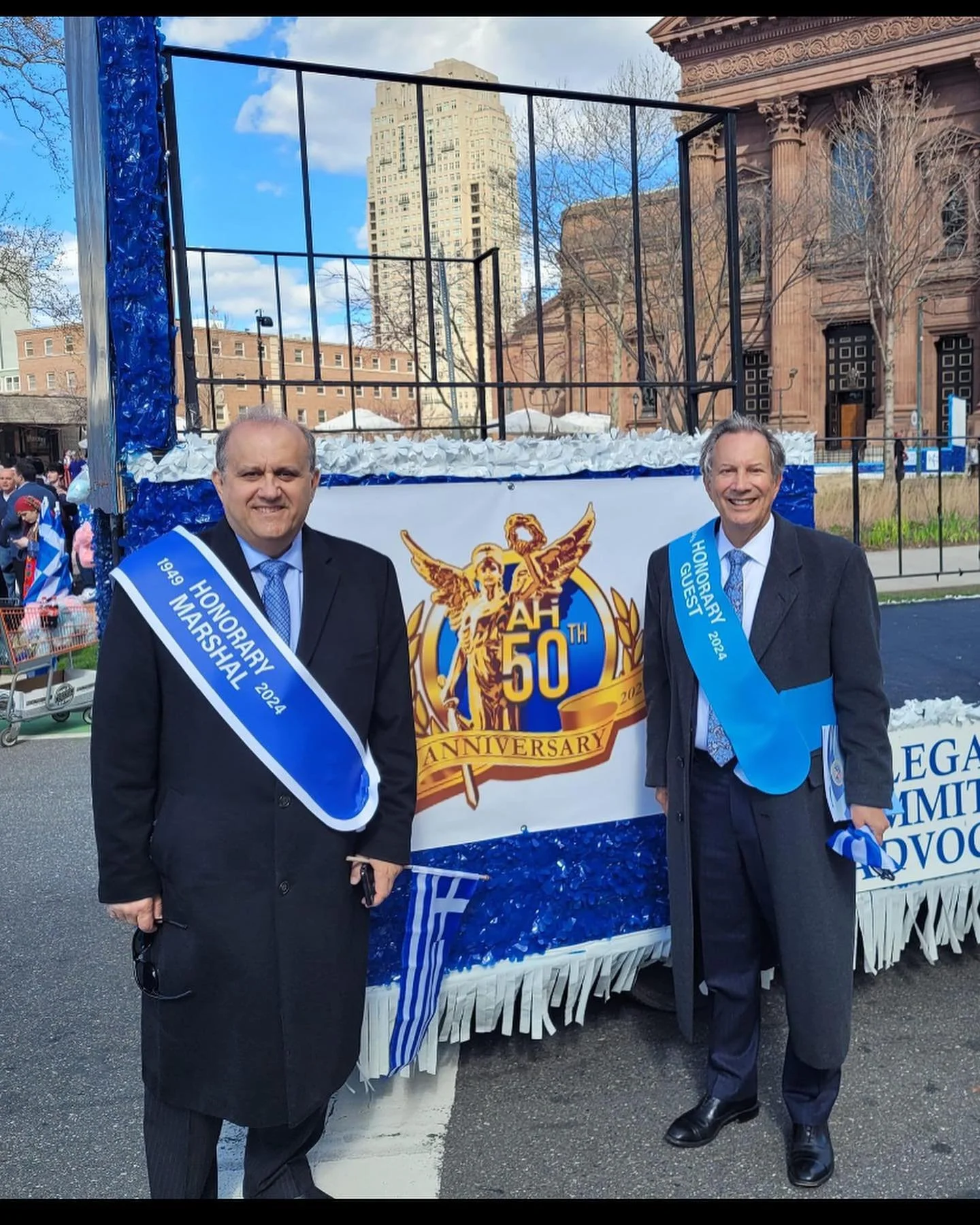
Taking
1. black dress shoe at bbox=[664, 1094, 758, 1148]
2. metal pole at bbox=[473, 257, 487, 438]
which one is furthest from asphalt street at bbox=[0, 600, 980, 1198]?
metal pole at bbox=[473, 257, 487, 438]

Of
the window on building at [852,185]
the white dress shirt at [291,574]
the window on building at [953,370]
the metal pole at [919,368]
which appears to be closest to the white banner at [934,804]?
the white dress shirt at [291,574]

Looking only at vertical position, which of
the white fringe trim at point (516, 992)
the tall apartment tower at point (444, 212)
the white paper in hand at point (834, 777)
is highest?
the tall apartment tower at point (444, 212)

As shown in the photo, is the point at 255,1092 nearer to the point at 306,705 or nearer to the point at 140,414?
the point at 306,705

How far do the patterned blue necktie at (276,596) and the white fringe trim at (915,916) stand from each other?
1.97 metres

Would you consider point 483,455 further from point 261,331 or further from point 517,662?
point 261,331

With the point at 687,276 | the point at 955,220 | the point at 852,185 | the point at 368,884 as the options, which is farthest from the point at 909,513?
the point at 955,220

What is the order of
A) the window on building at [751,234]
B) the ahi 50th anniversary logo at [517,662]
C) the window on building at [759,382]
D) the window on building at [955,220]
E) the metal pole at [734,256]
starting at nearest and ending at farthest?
the ahi 50th anniversary logo at [517,662]
the metal pole at [734,256]
the window on building at [751,234]
the window on building at [955,220]
the window on building at [759,382]

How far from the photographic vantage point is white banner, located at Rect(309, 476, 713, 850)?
2.56 meters

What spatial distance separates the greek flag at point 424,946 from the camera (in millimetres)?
2500

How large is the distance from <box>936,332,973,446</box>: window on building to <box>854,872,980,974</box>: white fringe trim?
3302 centimetres

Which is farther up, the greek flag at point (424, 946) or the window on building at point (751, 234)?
the window on building at point (751, 234)

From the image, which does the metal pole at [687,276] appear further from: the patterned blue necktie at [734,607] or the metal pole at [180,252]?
the metal pole at [180,252]

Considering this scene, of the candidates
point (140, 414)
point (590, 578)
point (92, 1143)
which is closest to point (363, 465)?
point (140, 414)

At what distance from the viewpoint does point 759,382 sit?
35.2 meters
